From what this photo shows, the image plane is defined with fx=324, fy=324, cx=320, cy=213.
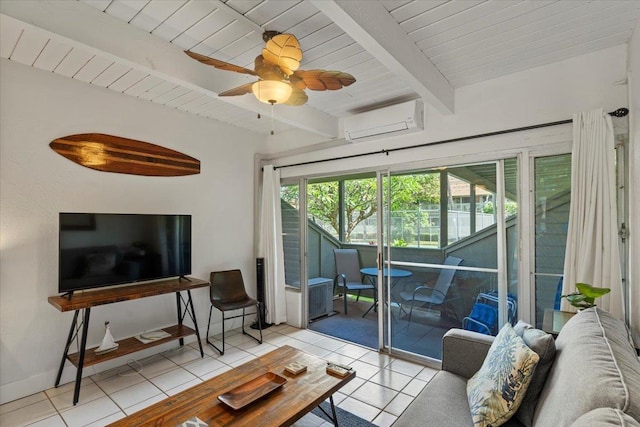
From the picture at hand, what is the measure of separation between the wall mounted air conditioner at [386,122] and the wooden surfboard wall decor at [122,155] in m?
1.90

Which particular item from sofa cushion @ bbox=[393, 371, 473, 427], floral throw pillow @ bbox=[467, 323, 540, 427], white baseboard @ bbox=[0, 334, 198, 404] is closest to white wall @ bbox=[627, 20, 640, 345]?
floral throw pillow @ bbox=[467, 323, 540, 427]

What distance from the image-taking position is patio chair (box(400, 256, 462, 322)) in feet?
10.2

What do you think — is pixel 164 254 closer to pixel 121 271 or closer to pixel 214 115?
pixel 121 271

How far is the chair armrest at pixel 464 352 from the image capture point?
6.39 ft

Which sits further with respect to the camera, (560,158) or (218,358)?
(218,358)

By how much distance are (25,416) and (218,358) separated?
1469 mm

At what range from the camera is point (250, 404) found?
1.73 m

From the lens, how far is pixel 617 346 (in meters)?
1.26

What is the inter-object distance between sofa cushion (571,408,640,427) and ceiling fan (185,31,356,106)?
1.76 metres

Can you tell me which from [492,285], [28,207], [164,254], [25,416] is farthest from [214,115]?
[492,285]

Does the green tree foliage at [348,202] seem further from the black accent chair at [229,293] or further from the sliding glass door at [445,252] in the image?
A: the sliding glass door at [445,252]

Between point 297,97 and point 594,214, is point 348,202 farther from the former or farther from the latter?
point 594,214

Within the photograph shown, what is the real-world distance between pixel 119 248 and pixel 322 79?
236 centimetres

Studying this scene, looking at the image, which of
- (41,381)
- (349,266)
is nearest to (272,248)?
(349,266)
